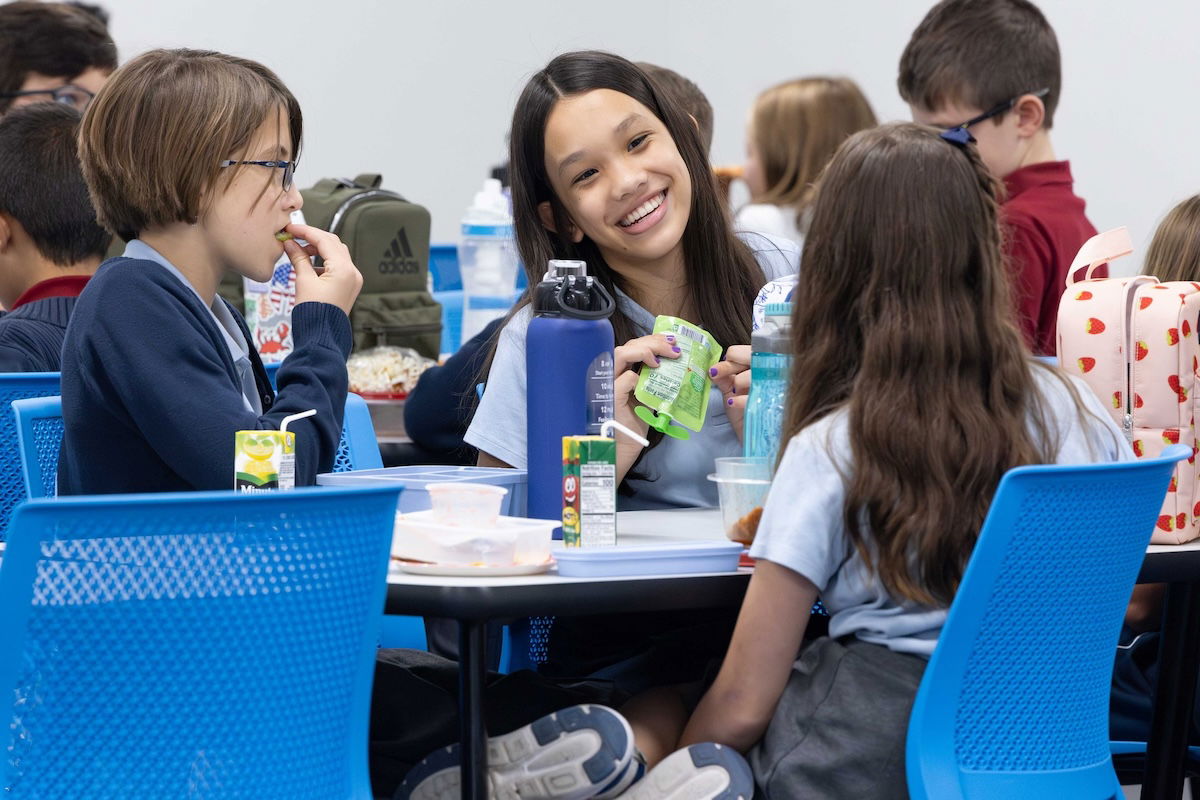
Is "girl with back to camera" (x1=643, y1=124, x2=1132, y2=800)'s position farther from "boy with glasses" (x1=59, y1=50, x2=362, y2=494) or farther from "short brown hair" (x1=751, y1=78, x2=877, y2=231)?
"short brown hair" (x1=751, y1=78, x2=877, y2=231)

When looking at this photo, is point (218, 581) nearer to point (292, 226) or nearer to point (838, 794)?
point (838, 794)

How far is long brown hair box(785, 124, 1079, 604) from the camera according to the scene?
1593 mm

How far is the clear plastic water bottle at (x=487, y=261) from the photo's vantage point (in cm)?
423

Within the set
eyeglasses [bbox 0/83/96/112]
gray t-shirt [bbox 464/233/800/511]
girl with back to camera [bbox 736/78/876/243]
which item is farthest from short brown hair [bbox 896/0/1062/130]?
eyeglasses [bbox 0/83/96/112]

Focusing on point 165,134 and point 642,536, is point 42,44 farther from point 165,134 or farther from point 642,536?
point 642,536

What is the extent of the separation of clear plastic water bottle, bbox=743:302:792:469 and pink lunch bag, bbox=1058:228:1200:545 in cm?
44

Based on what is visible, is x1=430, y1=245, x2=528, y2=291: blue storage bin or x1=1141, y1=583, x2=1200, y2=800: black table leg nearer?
x1=1141, y1=583, x2=1200, y2=800: black table leg

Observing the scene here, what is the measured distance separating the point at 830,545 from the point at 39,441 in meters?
1.16

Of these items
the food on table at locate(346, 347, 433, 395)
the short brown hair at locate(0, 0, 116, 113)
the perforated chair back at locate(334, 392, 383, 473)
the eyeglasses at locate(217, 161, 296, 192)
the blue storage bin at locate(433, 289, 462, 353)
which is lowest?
the blue storage bin at locate(433, 289, 462, 353)

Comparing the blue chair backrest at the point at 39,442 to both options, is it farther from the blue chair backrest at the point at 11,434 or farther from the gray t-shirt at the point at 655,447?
the gray t-shirt at the point at 655,447

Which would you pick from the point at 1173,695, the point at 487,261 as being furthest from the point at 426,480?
the point at 487,261

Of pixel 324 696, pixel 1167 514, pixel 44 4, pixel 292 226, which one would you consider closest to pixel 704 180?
pixel 292 226

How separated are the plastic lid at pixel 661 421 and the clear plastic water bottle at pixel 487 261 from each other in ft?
7.37

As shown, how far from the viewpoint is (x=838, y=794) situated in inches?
63.1
